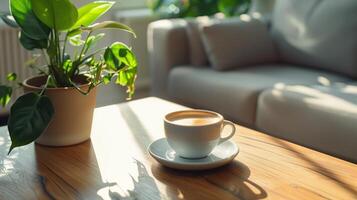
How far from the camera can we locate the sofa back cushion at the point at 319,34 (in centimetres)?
236

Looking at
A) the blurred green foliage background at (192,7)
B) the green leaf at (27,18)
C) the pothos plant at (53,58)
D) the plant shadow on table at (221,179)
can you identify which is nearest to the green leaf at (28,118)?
the pothos plant at (53,58)

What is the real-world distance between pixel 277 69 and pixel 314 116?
2.10 feet

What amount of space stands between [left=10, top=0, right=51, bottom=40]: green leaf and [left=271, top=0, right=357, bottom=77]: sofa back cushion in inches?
63.3

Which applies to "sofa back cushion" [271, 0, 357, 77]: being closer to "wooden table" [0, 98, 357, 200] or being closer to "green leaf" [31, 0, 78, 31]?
"wooden table" [0, 98, 357, 200]

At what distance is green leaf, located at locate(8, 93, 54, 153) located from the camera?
105cm

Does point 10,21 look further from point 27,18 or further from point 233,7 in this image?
point 233,7

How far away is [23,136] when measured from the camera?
105 centimetres

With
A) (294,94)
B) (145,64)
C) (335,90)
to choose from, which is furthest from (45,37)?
(145,64)

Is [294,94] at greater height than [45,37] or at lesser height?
lesser

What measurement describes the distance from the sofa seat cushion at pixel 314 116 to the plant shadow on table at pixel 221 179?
0.78m

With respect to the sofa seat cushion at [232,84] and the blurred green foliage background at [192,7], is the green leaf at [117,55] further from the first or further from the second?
the blurred green foliage background at [192,7]

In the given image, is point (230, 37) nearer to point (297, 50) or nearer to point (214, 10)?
point (297, 50)

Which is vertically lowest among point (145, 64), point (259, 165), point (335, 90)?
point (145, 64)

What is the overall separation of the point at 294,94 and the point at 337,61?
20.1 inches
